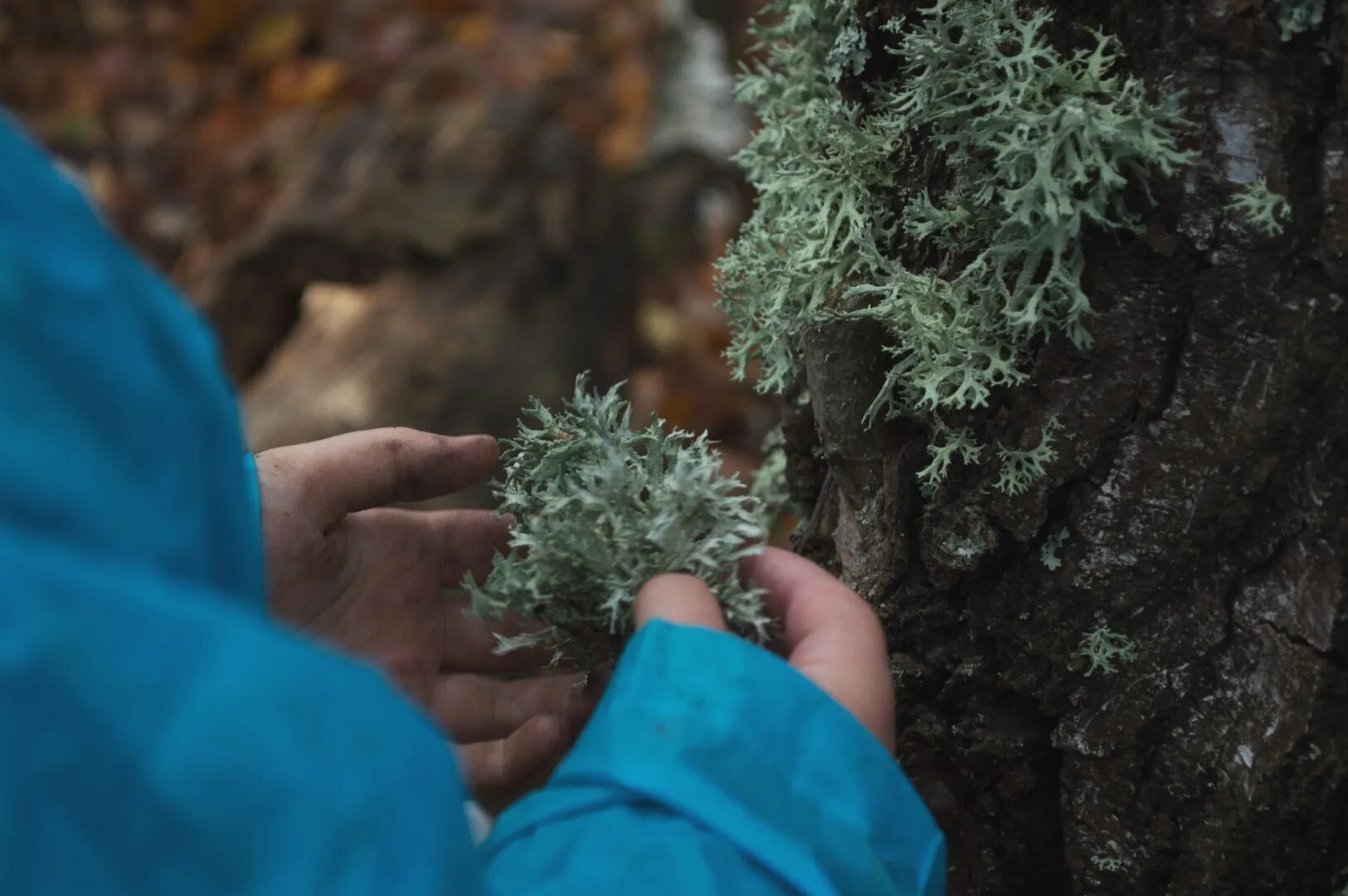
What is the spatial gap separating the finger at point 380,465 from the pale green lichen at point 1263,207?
2.51ft

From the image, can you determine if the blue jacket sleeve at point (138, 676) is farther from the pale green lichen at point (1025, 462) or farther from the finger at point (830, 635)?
the pale green lichen at point (1025, 462)

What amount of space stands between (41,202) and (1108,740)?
1.04 m

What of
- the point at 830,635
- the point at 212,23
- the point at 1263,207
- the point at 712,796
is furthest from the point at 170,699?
the point at 212,23

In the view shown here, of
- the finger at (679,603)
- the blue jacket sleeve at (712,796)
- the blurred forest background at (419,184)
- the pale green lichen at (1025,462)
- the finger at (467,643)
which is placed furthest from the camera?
the blurred forest background at (419,184)

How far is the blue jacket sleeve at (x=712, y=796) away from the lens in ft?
2.66

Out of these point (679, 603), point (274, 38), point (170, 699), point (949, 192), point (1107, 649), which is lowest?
point (274, 38)

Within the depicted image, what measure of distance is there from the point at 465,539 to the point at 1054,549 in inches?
25.1

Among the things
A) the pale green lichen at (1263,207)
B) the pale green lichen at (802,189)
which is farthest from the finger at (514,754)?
the pale green lichen at (1263,207)

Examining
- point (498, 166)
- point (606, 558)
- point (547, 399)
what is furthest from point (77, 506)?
point (498, 166)

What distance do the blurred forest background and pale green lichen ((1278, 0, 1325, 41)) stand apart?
0.96 metres

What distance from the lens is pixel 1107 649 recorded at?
3.64 feet

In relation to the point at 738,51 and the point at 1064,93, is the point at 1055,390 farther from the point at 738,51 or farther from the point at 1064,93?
the point at 738,51

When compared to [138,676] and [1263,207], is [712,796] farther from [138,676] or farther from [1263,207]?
[1263,207]

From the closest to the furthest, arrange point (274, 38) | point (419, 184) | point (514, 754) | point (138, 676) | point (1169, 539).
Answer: point (138, 676), point (1169, 539), point (514, 754), point (419, 184), point (274, 38)
